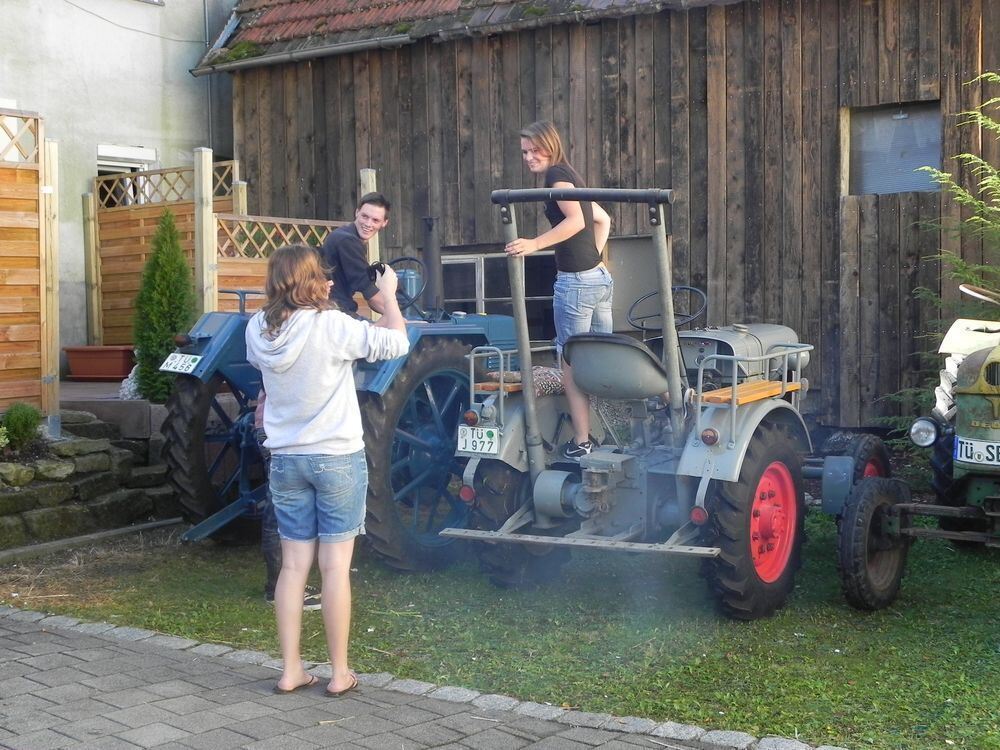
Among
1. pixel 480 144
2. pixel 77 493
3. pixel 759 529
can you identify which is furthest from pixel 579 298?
pixel 480 144

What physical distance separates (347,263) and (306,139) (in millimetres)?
7688

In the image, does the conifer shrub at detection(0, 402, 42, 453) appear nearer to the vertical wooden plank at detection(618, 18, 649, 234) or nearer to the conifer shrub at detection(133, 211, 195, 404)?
the conifer shrub at detection(133, 211, 195, 404)

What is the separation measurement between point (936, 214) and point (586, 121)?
11.3 feet

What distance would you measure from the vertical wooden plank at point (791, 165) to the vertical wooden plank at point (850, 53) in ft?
1.24

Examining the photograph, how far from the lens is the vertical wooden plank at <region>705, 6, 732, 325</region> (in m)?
10.8

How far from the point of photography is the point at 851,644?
17.3 feet

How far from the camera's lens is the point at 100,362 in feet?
43.8

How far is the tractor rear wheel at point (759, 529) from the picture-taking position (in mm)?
5426

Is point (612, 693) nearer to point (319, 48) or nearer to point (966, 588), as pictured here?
point (966, 588)

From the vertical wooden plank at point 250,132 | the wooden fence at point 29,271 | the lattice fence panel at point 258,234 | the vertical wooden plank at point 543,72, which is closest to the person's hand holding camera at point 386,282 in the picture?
the wooden fence at point 29,271

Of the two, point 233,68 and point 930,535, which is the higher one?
point 233,68

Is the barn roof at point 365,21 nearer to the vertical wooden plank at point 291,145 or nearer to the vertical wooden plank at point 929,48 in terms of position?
the vertical wooden plank at point 291,145

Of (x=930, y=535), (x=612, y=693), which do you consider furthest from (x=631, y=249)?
(x=612, y=693)

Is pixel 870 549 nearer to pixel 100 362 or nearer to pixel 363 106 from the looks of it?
pixel 363 106
